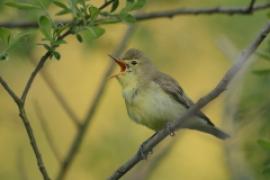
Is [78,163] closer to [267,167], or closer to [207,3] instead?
[207,3]

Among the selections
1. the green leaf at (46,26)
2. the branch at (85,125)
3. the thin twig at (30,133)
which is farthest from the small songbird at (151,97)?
the green leaf at (46,26)

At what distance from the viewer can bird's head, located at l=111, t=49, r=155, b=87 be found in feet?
21.6

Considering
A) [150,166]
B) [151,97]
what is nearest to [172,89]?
[151,97]

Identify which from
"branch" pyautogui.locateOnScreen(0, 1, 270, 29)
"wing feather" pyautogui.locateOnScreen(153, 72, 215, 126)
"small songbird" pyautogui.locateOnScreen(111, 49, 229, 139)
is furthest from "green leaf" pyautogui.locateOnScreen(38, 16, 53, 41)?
"wing feather" pyautogui.locateOnScreen(153, 72, 215, 126)

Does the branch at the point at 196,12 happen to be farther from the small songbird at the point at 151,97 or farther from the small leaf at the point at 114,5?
the small leaf at the point at 114,5

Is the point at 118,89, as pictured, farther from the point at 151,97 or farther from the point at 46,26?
the point at 46,26

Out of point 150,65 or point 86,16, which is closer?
point 86,16

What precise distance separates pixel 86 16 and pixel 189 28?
5.47 m

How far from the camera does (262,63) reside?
7.09 metres

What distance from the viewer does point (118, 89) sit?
9852 millimetres

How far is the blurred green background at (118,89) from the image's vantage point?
7789mm

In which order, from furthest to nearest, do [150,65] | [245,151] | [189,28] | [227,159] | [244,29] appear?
[189,28]
[244,29]
[150,65]
[245,151]
[227,159]

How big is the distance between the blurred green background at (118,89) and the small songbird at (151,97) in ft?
0.79

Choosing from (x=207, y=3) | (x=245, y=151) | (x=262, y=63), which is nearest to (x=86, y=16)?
(x=245, y=151)
